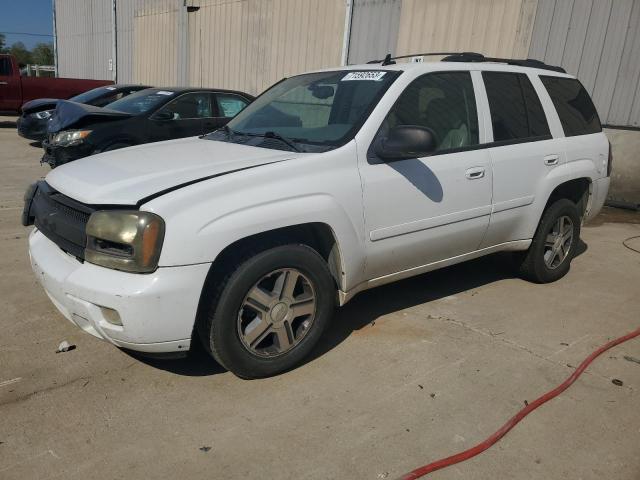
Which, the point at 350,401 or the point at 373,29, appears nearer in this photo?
the point at 350,401

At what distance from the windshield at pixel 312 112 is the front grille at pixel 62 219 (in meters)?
1.17

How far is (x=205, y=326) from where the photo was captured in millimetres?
2865

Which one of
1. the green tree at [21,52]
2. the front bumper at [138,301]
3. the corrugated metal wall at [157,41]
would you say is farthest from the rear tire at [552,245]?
the green tree at [21,52]

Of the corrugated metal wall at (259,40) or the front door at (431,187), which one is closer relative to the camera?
the front door at (431,187)

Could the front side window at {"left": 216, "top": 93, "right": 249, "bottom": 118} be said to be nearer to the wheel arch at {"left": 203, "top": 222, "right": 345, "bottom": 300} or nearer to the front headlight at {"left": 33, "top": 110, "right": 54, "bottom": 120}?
the front headlight at {"left": 33, "top": 110, "right": 54, "bottom": 120}

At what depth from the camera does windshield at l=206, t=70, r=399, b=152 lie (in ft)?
11.2

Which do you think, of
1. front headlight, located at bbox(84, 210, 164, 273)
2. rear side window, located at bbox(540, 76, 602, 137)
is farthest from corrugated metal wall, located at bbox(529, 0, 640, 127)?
front headlight, located at bbox(84, 210, 164, 273)

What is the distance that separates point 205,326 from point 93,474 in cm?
84

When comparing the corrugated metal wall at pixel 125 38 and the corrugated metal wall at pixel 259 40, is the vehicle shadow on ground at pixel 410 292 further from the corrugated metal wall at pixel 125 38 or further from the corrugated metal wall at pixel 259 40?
the corrugated metal wall at pixel 125 38

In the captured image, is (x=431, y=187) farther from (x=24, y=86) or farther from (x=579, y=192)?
(x=24, y=86)

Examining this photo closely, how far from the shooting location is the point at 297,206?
2.97 metres

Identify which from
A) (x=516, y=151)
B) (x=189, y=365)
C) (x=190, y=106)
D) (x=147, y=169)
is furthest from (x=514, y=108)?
(x=190, y=106)

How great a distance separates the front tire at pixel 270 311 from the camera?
2824 millimetres

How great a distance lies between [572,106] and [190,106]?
18.4 feet
